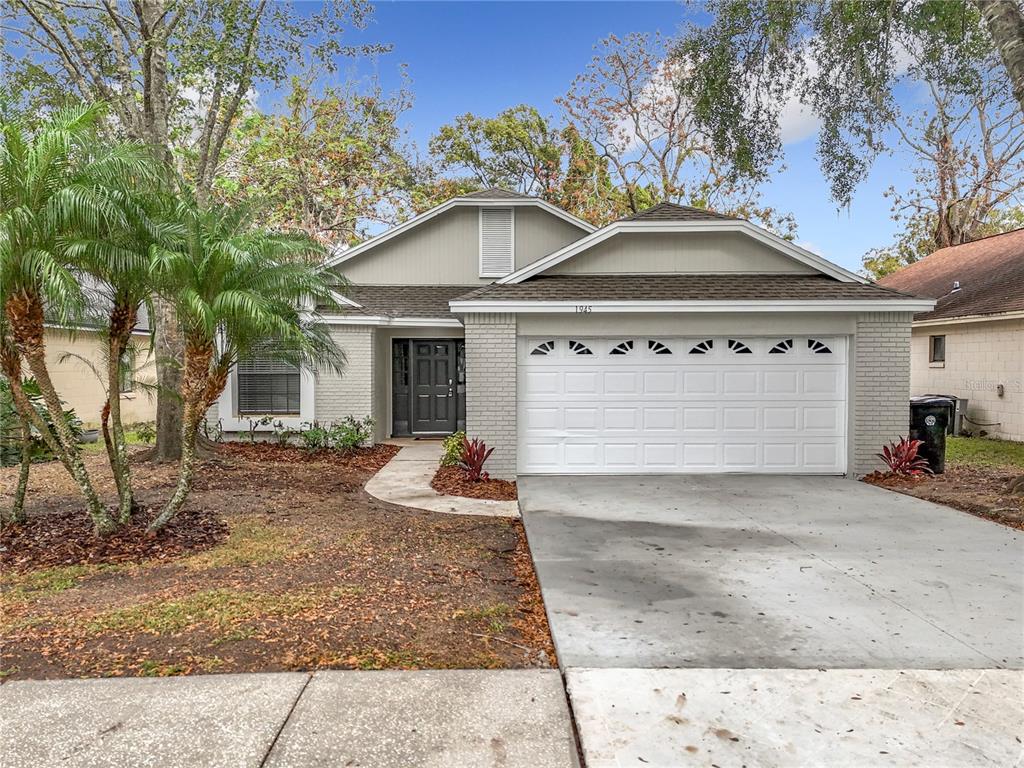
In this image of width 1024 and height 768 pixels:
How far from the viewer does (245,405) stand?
13250 millimetres

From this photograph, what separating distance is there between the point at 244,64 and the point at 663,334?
321 inches

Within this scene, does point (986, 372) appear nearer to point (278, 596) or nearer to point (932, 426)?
point (932, 426)

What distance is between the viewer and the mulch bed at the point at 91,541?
5754 millimetres

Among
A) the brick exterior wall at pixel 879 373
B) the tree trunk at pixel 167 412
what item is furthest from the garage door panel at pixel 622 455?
the tree trunk at pixel 167 412

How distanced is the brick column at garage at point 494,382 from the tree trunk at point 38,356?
16.3 ft

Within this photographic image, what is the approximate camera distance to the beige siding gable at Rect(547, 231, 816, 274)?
34.6 ft

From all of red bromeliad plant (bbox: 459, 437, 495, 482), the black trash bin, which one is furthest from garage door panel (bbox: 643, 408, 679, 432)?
the black trash bin

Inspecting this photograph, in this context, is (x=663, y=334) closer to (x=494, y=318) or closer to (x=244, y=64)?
(x=494, y=318)

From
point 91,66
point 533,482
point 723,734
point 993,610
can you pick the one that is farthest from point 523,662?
point 91,66

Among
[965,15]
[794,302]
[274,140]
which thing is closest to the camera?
[794,302]

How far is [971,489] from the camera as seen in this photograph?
29.9 feet

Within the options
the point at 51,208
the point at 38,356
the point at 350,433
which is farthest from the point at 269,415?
the point at 51,208

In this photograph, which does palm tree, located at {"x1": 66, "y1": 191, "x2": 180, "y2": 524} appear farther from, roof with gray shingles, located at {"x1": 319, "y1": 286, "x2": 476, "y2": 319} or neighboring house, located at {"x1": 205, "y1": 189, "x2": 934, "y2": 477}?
roof with gray shingles, located at {"x1": 319, "y1": 286, "x2": 476, "y2": 319}

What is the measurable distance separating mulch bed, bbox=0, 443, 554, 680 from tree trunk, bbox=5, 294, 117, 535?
66cm
